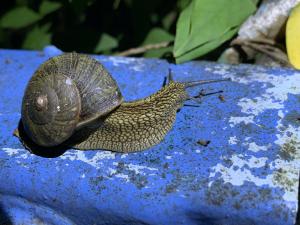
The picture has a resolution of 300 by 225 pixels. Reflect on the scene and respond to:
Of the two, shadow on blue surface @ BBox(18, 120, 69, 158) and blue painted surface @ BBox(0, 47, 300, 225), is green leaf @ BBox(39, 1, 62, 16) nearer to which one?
blue painted surface @ BBox(0, 47, 300, 225)

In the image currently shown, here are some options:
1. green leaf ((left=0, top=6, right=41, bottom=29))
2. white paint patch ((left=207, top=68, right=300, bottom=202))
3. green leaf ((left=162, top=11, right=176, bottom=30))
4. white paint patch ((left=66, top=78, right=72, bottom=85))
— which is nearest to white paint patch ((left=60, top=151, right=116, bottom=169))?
white paint patch ((left=66, top=78, right=72, bottom=85))

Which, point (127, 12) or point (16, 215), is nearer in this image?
point (16, 215)

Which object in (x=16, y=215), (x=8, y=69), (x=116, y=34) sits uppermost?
(x=116, y=34)

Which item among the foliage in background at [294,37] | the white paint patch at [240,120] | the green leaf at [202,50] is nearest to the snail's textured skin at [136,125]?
the white paint patch at [240,120]

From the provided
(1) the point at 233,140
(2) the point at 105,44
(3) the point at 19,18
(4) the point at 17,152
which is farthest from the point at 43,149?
(3) the point at 19,18

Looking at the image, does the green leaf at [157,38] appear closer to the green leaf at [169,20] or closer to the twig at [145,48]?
the twig at [145,48]

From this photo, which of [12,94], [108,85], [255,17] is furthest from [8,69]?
[255,17]

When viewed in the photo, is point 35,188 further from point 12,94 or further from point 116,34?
point 116,34
